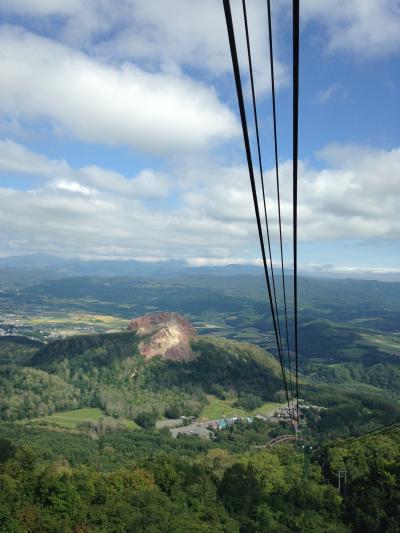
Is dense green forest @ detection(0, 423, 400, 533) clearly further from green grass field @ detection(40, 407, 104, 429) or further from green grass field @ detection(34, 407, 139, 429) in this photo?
green grass field @ detection(40, 407, 104, 429)

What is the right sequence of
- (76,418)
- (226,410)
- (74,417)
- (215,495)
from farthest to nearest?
(226,410), (74,417), (76,418), (215,495)

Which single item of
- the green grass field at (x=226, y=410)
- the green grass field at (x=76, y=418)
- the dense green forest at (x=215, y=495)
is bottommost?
the green grass field at (x=226, y=410)

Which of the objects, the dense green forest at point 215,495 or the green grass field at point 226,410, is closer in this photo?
the dense green forest at point 215,495

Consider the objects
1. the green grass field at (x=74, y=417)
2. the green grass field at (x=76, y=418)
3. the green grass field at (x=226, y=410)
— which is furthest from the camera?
the green grass field at (x=226, y=410)

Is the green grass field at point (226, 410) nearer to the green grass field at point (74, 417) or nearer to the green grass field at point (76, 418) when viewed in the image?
the green grass field at point (76, 418)

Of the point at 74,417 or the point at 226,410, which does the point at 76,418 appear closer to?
the point at 74,417

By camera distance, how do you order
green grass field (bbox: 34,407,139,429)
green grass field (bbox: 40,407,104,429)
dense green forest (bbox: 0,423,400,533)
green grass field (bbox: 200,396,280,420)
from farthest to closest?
green grass field (bbox: 200,396,280,420) < green grass field (bbox: 40,407,104,429) < green grass field (bbox: 34,407,139,429) < dense green forest (bbox: 0,423,400,533)

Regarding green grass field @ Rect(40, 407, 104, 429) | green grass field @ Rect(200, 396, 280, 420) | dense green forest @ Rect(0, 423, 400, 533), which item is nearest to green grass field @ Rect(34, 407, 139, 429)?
green grass field @ Rect(40, 407, 104, 429)

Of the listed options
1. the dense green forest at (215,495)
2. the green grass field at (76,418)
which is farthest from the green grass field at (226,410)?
the dense green forest at (215,495)

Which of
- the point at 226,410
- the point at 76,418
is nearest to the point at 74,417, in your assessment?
the point at 76,418
